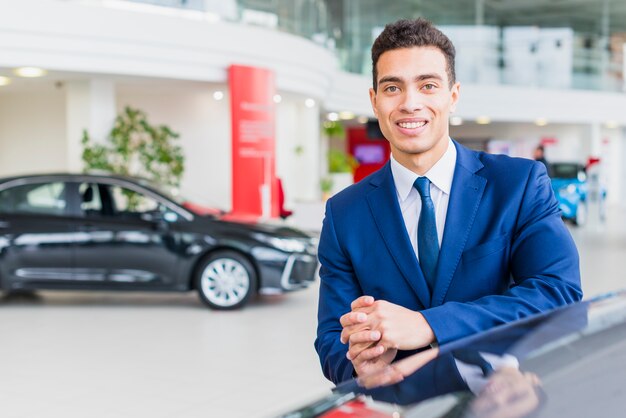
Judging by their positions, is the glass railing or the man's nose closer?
the man's nose

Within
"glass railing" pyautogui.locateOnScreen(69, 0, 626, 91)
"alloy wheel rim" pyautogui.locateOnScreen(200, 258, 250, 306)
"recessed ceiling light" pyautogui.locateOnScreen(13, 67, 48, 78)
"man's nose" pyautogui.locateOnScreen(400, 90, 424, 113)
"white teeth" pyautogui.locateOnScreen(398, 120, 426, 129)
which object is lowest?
"alloy wheel rim" pyautogui.locateOnScreen(200, 258, 250, 306)

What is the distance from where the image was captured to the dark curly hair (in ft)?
5.64

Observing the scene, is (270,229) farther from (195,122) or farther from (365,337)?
(195,122)

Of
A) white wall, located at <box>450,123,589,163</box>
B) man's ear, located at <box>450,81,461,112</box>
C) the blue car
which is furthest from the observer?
white wall, located at <box>450,123,589,163</box>

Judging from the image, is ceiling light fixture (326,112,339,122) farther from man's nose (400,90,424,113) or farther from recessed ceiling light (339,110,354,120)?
man's nose (400,90,424,113)

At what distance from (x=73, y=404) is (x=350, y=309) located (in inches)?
132

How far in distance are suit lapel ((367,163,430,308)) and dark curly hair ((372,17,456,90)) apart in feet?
0.93

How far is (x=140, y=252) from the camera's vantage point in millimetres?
7977

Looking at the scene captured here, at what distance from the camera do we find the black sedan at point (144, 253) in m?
7.99

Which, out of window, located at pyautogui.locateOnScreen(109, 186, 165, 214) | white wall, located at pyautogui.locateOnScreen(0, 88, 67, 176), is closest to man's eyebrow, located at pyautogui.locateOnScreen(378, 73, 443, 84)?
window, located at pyautogui.locateOnScreen(109, 186, 165, 214)

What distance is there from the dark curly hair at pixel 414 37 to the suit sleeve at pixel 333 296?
43 cm

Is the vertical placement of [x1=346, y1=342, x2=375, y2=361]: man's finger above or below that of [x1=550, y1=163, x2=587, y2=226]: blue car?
above

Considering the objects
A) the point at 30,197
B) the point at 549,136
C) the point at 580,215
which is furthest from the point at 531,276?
the point at 549,136

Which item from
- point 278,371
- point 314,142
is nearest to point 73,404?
point 278,371
